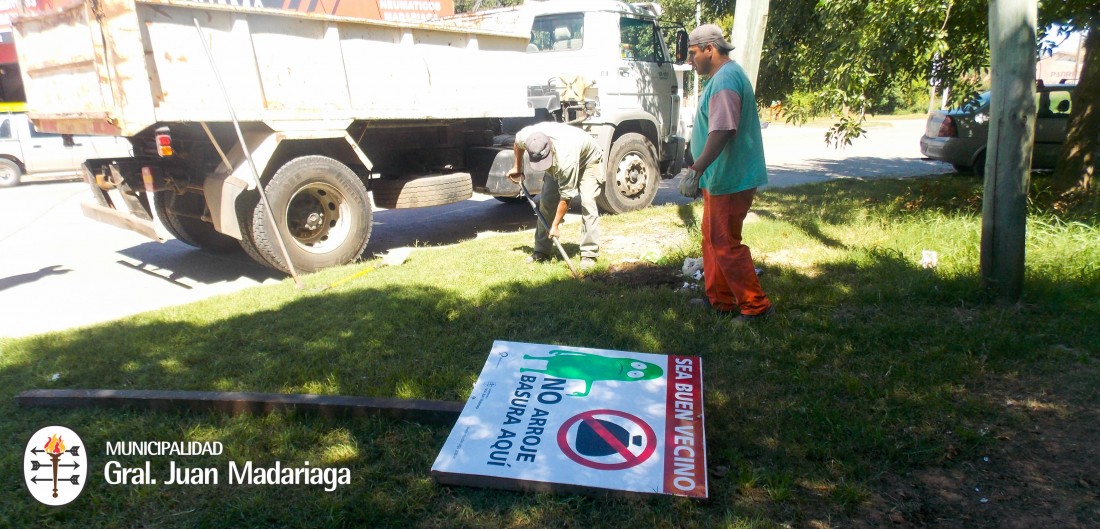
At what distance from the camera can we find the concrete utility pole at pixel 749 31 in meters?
6.19

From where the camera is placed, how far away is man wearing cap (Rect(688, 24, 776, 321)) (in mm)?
4172

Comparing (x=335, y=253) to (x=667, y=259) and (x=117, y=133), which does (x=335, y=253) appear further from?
(x=667, y=259)

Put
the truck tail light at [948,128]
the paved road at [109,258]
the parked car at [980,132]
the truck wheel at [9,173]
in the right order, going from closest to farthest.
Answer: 1. the paved road at [109,258]
2. the parked car at [980,132]
3. the truck tail light at [948,128]
4. the truck wheel at [9,173]

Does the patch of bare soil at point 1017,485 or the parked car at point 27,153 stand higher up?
the parked car at point 27,153

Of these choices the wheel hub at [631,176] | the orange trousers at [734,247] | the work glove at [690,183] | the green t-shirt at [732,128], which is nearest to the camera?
the green t-shirt at [732,128]

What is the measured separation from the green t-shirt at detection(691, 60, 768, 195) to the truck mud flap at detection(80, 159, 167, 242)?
470 centimetres

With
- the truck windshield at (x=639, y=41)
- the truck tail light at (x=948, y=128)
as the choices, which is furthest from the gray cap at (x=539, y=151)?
the truck tail light at (x=948, y=128)

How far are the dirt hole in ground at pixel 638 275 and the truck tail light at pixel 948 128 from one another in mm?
7853

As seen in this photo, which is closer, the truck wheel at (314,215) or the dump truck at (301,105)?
the dump truck at (301,105)

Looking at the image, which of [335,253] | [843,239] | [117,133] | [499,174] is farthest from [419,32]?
[843,239]

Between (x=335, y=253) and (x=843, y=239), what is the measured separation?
485 cm

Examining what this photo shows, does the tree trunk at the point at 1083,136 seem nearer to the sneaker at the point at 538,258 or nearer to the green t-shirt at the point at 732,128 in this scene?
the green t-shirt at the point at 732,128

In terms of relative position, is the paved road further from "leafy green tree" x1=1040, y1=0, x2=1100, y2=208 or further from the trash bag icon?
"leafy green tree" x1=1040, y1=0, x2=1100, y2=208

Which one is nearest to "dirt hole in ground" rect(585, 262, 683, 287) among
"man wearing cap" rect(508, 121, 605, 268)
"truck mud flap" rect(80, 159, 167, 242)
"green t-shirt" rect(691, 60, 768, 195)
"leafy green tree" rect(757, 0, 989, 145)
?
"man wearing cap" rect(508, 121, 605, 268)
